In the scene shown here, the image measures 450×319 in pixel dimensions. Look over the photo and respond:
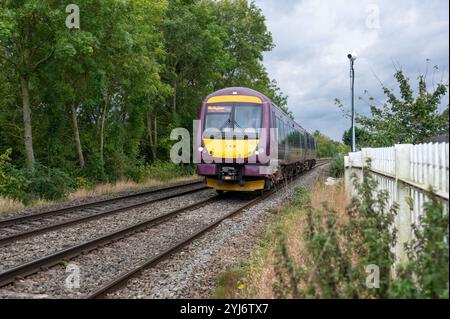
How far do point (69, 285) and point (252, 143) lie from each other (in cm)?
894

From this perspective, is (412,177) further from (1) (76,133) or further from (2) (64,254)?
(1) (76,133)

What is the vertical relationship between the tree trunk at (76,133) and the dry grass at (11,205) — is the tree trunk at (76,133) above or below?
above

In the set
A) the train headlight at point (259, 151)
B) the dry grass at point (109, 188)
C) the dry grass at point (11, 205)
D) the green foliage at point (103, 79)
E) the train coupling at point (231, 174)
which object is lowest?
the dry grass at point (11, 205)

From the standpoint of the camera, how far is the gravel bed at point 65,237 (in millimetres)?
6992

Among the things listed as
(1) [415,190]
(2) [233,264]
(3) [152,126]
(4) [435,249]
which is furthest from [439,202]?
(3) [152,126]

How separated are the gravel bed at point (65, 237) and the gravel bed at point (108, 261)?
0.71 meters

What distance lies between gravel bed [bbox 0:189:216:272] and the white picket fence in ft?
16.6

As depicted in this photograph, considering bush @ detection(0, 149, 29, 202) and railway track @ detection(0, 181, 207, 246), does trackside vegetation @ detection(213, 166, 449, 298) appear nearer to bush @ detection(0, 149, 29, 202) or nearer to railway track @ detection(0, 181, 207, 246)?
railway track @ detection(0, 181, 207, 246)

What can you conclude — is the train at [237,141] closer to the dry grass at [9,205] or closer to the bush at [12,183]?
the dry grass at [9,205]

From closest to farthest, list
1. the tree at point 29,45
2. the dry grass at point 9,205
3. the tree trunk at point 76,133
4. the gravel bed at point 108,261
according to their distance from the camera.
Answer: the gravel bed at point 108,261 → the dry grass at point 9,205 → the tree at point 29,45 → the tree trunk at point 76,133

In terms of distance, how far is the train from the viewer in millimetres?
13758

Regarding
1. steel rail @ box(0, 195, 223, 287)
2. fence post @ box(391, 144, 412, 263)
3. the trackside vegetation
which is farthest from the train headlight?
fence post @ box(391, 144, 412, 263)

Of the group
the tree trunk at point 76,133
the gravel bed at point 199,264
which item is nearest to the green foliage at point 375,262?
the gravel bed at point 199,264
